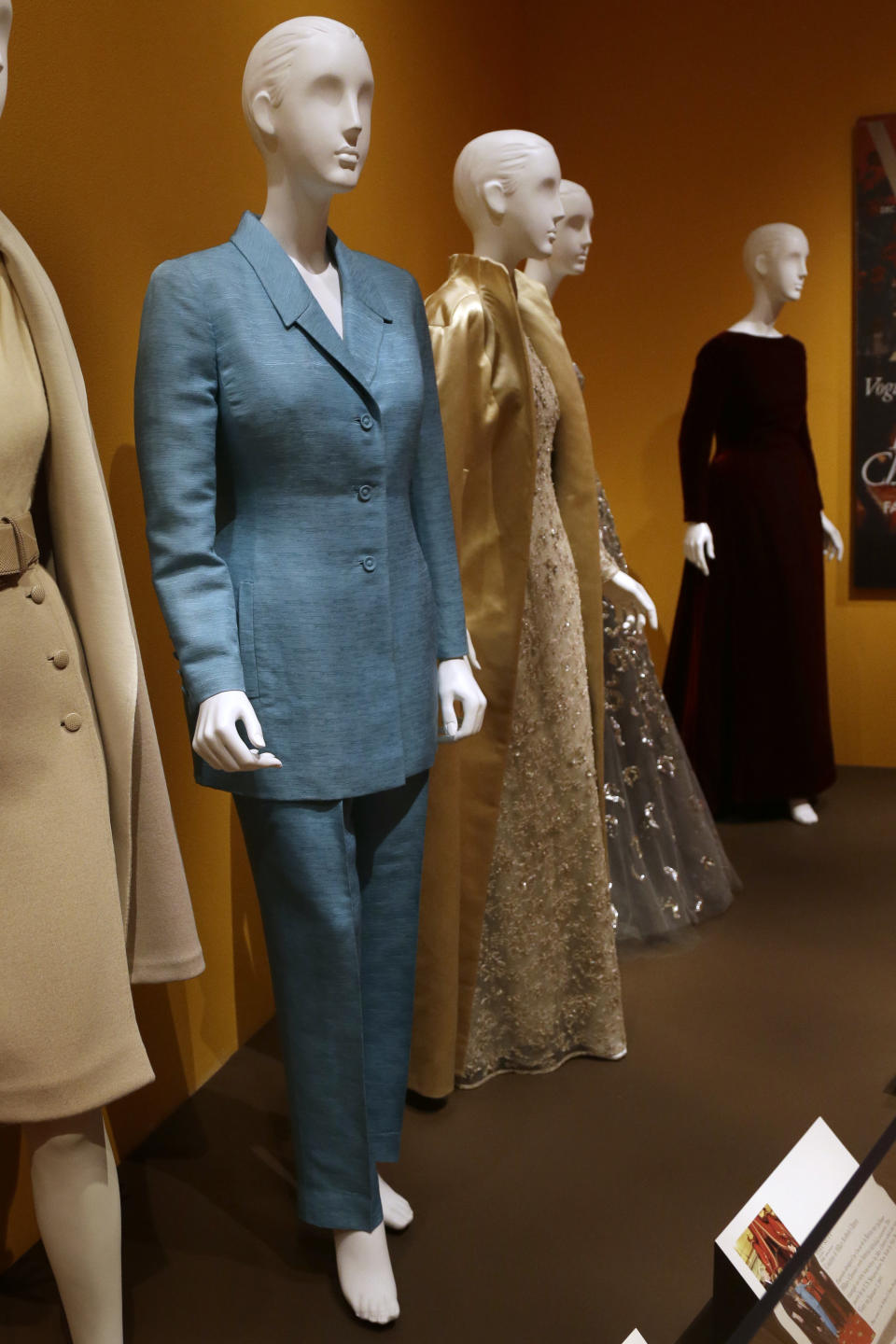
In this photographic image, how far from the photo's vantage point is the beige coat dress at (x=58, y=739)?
1.51m

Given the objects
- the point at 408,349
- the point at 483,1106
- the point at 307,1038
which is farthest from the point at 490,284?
the point at 483,1106

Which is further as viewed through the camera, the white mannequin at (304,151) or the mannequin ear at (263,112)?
the mannequin ear at (263,112)

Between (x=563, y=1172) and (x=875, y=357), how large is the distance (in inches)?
133

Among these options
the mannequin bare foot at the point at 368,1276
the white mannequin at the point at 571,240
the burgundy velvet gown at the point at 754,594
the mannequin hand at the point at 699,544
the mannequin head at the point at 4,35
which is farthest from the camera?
the burgundy velvet gown at the point at 754,594

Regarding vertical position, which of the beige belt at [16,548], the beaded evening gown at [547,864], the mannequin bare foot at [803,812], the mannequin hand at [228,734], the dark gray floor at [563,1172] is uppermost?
the beige belt at [16,548]

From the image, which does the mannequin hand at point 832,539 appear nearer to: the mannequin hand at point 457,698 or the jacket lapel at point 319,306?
the mannequin hand at point 457,698

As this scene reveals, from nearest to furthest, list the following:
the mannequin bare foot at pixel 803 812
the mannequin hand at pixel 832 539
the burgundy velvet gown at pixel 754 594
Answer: the burgundy velvet gown at pixel 754 594
the mannequin bare foot at pixel 803 812
the mannequin hand at pixel 832 539

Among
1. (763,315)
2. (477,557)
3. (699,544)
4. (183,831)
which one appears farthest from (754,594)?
(183,831)

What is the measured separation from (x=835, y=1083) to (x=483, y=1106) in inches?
27.2

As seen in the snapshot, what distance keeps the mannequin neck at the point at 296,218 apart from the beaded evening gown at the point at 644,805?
153cm

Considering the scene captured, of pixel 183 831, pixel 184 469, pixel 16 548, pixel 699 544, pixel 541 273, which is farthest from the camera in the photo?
pixel 699 544

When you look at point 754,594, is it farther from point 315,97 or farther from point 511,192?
point 315,97

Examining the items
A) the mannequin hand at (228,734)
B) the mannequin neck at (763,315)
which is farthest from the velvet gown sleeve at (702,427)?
the mannequin hand at (228,734)

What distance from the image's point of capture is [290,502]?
1.74m
